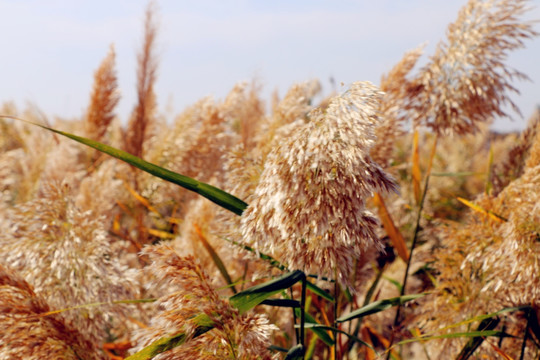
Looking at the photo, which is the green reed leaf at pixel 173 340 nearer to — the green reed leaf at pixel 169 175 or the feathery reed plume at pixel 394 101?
the green reed leaf at pixel 169 175

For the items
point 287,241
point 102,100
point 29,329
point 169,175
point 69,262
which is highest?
point 102,100

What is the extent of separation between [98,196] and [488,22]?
1664mm

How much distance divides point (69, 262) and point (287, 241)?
0.68m

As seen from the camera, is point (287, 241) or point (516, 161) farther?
point (516, 161)

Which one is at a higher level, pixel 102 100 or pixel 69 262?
pixel 102 100

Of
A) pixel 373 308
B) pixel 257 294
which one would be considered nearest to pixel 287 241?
pixel 257 294

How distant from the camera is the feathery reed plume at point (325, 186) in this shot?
84cm

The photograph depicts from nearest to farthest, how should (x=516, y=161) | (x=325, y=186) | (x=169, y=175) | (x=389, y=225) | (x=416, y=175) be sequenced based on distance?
1. (x=325, y=186)
2. (x=169, y=175)
3. (x=389, y=225)
4. (x=416, y=175)
5. (x=516, y=161)

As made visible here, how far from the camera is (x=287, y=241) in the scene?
920mm

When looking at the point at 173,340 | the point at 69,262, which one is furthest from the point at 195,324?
the point at 69,262

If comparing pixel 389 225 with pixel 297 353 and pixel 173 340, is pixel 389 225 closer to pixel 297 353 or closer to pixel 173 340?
pixel 297 353

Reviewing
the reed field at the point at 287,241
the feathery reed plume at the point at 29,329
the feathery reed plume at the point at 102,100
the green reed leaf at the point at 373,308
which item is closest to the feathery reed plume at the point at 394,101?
the reed field at the point at 287,241

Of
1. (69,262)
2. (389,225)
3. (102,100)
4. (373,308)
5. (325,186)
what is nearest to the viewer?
(325,186)

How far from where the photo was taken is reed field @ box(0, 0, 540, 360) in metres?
0.88
